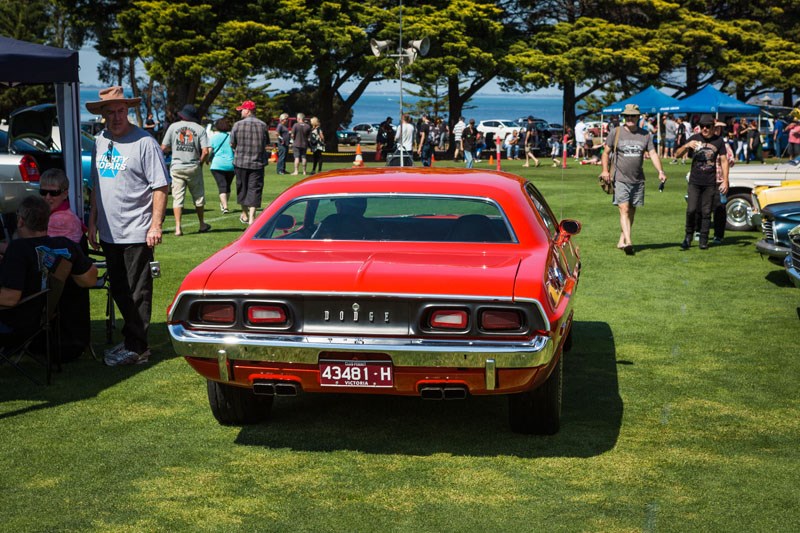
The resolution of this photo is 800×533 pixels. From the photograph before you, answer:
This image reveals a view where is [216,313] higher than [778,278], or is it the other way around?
[216,313]

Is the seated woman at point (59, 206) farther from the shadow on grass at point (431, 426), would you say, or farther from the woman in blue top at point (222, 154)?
the woman in blue top at point (222, 154)

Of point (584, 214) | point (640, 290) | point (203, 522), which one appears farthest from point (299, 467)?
point (584, 214)

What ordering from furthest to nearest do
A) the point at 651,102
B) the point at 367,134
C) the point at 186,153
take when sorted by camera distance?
the point at 367,134
the point at 651,102
the point at 186,153

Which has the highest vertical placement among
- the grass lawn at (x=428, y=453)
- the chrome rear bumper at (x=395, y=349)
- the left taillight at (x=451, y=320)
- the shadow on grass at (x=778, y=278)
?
the left taillight at (x=451, y=320)

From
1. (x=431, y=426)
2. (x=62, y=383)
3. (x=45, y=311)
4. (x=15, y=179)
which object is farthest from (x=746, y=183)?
(x=45, y=311)

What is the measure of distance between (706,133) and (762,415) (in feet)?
28.1

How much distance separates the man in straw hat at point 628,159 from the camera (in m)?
13.7

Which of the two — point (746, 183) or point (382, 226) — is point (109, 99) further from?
point (746, 183)

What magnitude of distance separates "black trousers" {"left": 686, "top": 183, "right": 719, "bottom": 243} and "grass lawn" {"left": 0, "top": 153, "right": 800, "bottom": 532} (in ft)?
19.0

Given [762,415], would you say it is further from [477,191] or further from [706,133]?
[706,133]

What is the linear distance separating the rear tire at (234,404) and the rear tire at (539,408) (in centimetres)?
142

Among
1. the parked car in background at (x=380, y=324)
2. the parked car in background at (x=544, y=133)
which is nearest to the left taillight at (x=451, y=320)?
the parked car in background at (x=380, y=324)

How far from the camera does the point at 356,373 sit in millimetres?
5395

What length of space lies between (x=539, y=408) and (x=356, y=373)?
1.09 meters
